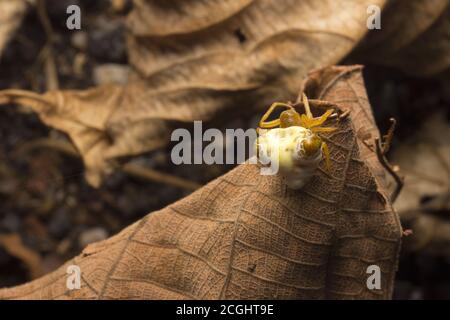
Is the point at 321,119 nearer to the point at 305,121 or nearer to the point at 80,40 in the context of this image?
the point at 305,121

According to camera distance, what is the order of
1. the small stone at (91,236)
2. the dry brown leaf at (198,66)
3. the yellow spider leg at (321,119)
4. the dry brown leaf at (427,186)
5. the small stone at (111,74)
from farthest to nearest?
the small stone at (111,74), the small stone at (91,236), the dry brown leaf at (427,186), the dry brown leaf at (198,66), the yellow spider leg at (321,119)

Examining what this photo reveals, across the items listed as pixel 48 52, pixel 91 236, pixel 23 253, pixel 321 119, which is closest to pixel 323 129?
pixel 321 119

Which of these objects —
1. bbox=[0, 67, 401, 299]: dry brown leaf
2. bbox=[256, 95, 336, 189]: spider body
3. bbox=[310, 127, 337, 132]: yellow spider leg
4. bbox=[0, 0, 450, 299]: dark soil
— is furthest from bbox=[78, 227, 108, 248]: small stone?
bbox=[310, 127, 337, 132]: yellow spider leg

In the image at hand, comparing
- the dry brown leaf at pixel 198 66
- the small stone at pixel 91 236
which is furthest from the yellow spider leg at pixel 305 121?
the small stone at pixel 91 236

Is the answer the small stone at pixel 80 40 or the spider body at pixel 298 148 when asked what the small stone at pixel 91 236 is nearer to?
the small stone at pixel 80 40

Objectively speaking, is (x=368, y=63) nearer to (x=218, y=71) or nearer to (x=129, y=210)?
(x=218, y=71)

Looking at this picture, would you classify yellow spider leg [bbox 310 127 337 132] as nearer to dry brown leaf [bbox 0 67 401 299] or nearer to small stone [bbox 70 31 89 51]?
dry brown leaf [bbox 0 67 401 299]
